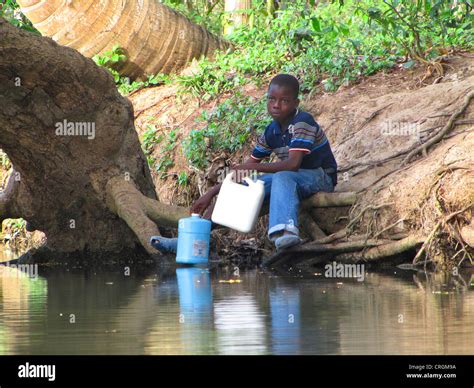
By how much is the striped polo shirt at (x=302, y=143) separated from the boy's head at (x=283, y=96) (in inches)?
4.5

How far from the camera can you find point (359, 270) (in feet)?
31.6

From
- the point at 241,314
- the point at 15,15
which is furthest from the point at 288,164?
the point at 15,15

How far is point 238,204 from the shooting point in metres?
9.98

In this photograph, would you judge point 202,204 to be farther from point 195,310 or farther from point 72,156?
point 195,310

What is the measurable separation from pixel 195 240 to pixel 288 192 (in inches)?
42.4

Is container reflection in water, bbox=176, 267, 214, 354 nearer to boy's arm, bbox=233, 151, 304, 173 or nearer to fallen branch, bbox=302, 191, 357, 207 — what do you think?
boy's arm, bbox=233, 151, 304, 173

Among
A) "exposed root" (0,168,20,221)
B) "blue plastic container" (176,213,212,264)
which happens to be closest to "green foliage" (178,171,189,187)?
"exposed root" (0,168,20,221)

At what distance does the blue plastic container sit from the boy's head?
4.16 feet

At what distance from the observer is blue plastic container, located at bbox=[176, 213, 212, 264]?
1006 cm
